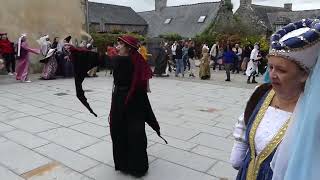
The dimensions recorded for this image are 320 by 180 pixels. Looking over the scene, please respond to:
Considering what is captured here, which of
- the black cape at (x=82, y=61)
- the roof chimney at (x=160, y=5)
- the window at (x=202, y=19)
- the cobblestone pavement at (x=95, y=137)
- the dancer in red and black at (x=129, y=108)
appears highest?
the roof chimney at (x=160, y=5)

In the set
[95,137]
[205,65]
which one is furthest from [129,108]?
[205,65]

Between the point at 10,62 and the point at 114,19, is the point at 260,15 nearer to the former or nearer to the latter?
the point at 114,19

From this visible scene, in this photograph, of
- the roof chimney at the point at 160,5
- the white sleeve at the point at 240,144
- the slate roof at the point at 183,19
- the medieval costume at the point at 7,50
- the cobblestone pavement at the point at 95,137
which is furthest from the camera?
the roof chimney at the point at 160,5

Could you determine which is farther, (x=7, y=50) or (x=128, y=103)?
(x=7, y=50)

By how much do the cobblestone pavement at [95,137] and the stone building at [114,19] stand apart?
25634mm

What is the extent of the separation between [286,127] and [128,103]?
93.2 inches

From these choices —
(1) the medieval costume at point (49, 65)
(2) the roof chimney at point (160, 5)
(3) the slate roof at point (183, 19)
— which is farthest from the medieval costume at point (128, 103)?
(2) the roof chimney at point (160, 5)

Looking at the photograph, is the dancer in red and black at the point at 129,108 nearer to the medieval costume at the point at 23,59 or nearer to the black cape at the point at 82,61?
the black cape at the point at 82,61

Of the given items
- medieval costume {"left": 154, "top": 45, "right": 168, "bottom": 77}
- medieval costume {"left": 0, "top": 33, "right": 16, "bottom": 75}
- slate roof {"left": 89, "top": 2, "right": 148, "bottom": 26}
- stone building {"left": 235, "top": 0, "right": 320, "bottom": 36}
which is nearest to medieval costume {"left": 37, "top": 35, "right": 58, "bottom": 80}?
medieval costume {"left": 0, "top": 33, "right": 16, "bottom": 75}

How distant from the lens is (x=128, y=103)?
3.79m

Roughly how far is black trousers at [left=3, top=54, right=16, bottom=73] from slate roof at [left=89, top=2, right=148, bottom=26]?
2128 centimetres

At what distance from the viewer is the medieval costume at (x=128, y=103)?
3717 millimetres

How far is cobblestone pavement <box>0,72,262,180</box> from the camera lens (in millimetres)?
4008

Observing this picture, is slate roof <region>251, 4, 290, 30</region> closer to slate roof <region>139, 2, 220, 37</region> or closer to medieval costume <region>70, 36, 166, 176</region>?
slate roof <region>139, 2, 220, 37</region>
